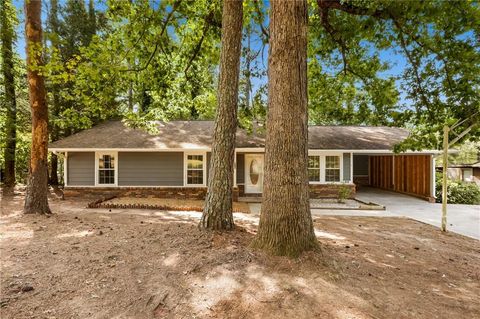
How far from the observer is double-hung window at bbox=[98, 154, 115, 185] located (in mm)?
13133

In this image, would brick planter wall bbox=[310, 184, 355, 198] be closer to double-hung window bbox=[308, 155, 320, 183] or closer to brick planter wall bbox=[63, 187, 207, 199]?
double-hung window bbox=[308, 155, 320, 183]

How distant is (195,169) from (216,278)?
9.92m

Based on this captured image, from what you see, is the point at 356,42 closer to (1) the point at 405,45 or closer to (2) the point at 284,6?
(1) the point at 405,45

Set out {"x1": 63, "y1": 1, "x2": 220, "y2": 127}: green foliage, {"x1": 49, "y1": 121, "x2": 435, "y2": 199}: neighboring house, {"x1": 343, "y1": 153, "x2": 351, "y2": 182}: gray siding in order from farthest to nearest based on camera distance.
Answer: {"x1": 343, "y1": 153, "x2": 351, "y2": 182}: gray siding < {"x1": 49, "y1": 121, "x2": 435, "y2": 199}: neighboring house < {"x1": 63, "y1": 1, "x2": 220, "y2": 127}: green foliage

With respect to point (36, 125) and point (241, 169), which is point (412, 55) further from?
point (36, 125)

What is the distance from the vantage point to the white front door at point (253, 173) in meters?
13.6

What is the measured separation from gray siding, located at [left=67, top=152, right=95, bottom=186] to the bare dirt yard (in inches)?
294

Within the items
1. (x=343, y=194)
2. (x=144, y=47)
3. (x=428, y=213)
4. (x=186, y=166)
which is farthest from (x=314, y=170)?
(x=144, y=47)

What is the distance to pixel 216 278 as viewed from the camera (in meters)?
3.62

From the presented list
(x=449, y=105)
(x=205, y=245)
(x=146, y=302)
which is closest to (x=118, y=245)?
(x=205, y=245)

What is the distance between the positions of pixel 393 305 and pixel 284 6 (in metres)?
4.24

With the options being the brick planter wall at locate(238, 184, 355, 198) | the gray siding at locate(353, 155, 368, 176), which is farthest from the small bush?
the gray siding at locate(353, 155, 368, 176)

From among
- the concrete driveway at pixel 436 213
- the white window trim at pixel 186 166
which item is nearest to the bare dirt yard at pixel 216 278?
the concrete driveway at pixel 436 213

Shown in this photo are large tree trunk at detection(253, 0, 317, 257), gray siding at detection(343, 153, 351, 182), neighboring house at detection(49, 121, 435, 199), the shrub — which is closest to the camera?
large tree trunk at detection(253, 0, 317, 257)
